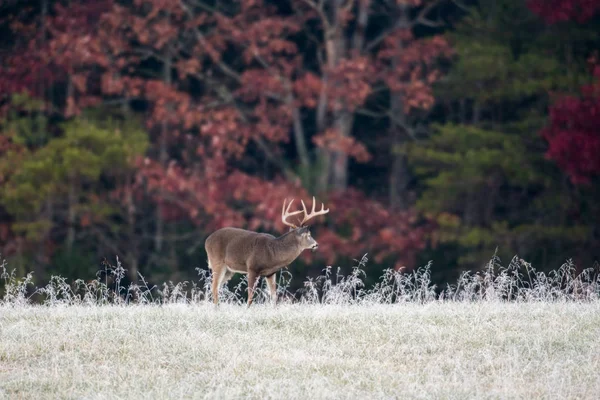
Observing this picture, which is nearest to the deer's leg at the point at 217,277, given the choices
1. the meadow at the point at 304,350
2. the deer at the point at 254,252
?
the deer at the point at 254,252

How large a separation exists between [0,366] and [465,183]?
11872 mm

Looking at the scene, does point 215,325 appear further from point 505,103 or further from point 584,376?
point 505,103

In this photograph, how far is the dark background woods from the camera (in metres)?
19.2

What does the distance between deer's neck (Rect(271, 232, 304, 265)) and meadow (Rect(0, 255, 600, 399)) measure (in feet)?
1.78

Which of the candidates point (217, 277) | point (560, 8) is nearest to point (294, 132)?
point (560, 8)

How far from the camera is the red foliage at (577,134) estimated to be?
17828 millimetres

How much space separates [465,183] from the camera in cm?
1938

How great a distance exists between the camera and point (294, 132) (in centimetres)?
2212

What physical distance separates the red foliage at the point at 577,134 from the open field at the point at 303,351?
726 centimetres

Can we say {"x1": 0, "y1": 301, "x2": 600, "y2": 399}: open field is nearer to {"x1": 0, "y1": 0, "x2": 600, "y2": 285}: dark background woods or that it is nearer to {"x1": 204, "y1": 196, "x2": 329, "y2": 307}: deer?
{"x1": 204, "y1": 196, "x2": 329, "y2": 307}: deer

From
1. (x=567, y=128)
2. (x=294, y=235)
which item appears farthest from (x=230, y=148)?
(x=294, y=235)

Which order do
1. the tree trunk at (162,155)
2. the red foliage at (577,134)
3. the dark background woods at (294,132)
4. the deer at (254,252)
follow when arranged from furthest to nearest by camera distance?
the tree trunk at (162,155)
the dark background woods at (294,132)
the red foliage at (577,134)
the deer at (254,252)

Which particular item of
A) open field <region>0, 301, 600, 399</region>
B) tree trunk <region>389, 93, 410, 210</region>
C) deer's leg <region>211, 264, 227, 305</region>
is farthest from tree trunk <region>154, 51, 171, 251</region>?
open field <region>0, 301, 600, 399</region>

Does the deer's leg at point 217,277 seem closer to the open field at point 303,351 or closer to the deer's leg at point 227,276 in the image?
the deer's leg at point 227,276
